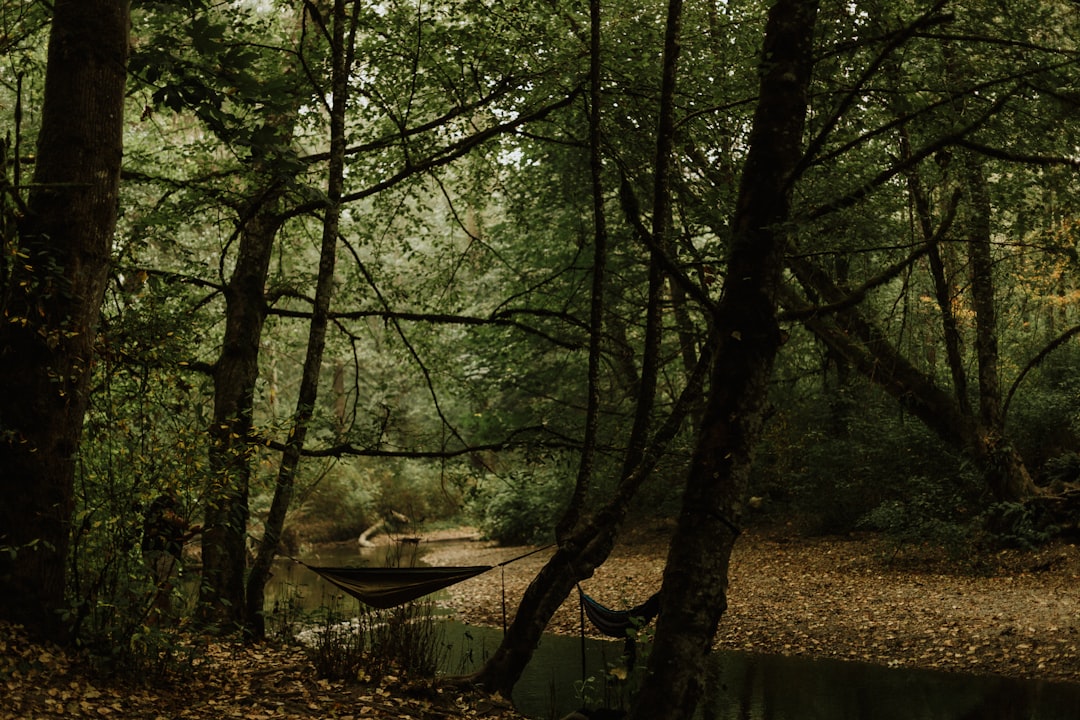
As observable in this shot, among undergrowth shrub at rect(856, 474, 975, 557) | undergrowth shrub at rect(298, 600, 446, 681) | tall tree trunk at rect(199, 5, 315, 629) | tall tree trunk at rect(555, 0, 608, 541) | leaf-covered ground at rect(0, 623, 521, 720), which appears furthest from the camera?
undergrowth shrub at rect(856, 474, 975, 557)

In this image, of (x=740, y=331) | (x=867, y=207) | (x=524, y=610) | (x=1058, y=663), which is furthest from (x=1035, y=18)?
(x=524, y=610)

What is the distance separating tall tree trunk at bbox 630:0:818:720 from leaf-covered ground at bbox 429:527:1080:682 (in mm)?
2668

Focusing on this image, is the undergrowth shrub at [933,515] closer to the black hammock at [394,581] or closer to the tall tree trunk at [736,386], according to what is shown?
the black hammock at [394,581]

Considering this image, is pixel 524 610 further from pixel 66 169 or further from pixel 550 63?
pixel 550 63

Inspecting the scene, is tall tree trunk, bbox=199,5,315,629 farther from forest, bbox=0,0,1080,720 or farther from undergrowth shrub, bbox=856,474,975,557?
undergrowth shrub, bbox=856,474,975,557

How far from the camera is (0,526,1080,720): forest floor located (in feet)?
11.8

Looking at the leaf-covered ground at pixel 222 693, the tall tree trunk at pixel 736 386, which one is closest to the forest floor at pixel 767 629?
the leaf-covered ground at pixel 222 693

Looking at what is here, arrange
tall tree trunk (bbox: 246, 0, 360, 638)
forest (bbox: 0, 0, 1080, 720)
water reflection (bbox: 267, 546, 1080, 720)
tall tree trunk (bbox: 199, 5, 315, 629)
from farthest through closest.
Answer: water reflection (bbox: 267, 546, 1080, 720) → tall tree trunk (bbox: 246, 0, 360, 638) → tall tree trunk (bbox: 199, 5, 315, 629) → forest (bbox: 0, 0, 1080, 720)

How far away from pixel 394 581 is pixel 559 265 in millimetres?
6879

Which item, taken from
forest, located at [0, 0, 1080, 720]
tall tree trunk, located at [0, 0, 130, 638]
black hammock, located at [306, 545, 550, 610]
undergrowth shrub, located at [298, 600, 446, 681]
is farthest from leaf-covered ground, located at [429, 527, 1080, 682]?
tall tree trunk, located at [0, 0, 130, 638]

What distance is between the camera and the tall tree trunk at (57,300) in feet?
12.0

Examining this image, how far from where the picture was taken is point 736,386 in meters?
3.41

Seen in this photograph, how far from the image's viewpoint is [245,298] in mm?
6707

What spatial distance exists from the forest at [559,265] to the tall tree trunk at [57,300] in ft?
0.05
